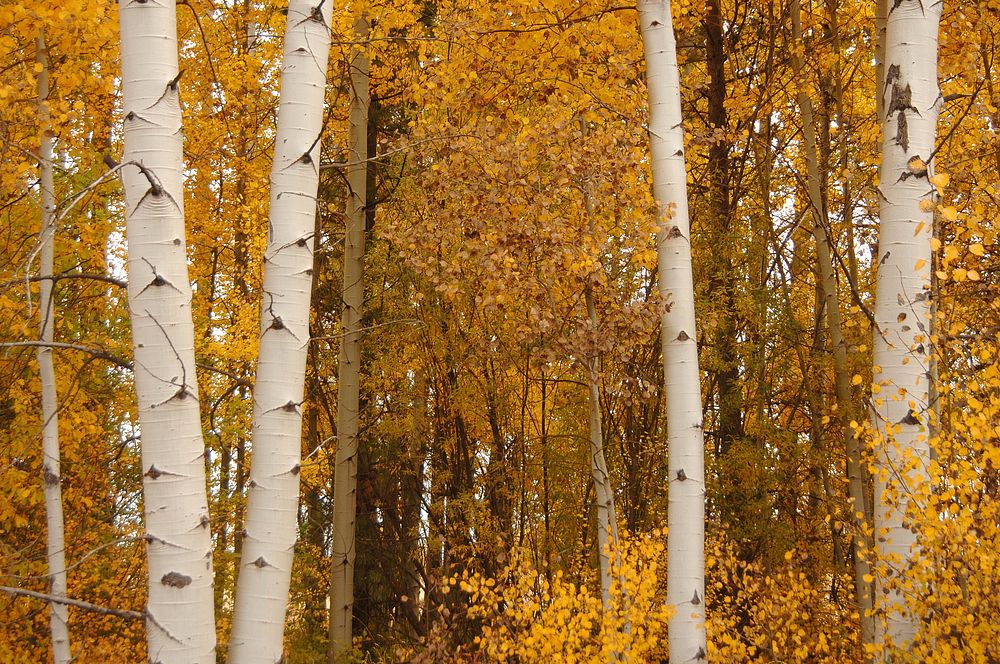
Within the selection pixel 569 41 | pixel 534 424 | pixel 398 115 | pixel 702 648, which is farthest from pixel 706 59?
pixel 702 648

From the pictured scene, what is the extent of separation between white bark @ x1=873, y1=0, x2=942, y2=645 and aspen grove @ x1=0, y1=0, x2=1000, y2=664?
17mm

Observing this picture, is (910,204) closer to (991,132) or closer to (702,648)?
(991,132)

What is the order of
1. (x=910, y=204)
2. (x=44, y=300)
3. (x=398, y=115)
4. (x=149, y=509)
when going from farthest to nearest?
1. (x=398, y=115)
2. (x=44, y=300)
3. (x=910, y=204)
4. (x=149, y=509)

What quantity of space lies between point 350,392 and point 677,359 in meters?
3.96

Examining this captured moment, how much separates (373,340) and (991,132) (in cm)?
556

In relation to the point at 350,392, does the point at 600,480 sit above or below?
below

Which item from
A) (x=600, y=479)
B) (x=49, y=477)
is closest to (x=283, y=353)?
(x=600, y=479)

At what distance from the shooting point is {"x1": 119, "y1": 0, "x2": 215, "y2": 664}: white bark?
6.36 feet

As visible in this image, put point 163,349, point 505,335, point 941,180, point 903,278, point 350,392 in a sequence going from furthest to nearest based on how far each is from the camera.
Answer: point 505,335 → point 350,392 → point 903,278 → point 941,180 → point 163,349

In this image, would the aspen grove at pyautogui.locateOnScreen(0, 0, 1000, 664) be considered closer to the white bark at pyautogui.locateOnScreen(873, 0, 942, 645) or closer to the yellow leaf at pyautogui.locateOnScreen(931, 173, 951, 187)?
the white bark at pyautogui.locateOnScreen(873, 0, 942, 645)

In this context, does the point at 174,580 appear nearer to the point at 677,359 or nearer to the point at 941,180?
the point at 677,359

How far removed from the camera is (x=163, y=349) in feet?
6.57

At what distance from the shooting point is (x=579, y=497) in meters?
8.43

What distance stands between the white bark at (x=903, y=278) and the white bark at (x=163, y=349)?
238 cm
